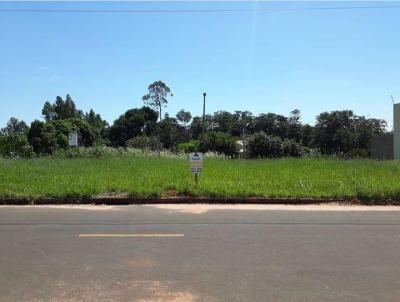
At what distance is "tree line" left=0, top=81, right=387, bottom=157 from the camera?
6309 centimetres

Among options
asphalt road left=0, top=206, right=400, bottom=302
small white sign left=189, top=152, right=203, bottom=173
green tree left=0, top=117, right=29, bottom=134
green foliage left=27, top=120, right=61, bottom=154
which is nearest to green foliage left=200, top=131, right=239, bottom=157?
green foliage left=27, top=120, right=61, bottom=154

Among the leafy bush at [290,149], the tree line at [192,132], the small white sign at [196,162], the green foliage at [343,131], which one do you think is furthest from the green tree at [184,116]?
the small white sign at [196,162]

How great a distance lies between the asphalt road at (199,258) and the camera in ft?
19.4

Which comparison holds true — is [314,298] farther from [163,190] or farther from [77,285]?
[163,190]

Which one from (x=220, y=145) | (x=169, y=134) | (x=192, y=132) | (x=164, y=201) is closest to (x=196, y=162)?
(x=164, y=201)

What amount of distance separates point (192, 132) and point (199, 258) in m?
105

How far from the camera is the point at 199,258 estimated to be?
7.48 m

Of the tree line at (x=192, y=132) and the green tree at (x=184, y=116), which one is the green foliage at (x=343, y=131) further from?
the green tree at (x=184, y=116)

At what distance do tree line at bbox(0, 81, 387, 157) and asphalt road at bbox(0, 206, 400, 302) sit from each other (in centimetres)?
4504

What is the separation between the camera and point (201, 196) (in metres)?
15.2

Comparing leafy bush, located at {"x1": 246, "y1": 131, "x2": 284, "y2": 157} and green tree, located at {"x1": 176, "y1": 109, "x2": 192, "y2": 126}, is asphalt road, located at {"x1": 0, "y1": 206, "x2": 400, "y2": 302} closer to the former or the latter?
leafy bush, located at {"x1": 246, "y1": 131, "x2": 284, "y2": 157}

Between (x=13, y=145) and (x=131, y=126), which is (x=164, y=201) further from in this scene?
(x=131, y=126)

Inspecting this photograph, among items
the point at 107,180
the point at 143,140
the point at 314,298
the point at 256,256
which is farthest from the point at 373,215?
the point at 143,140

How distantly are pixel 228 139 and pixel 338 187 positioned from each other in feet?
160
